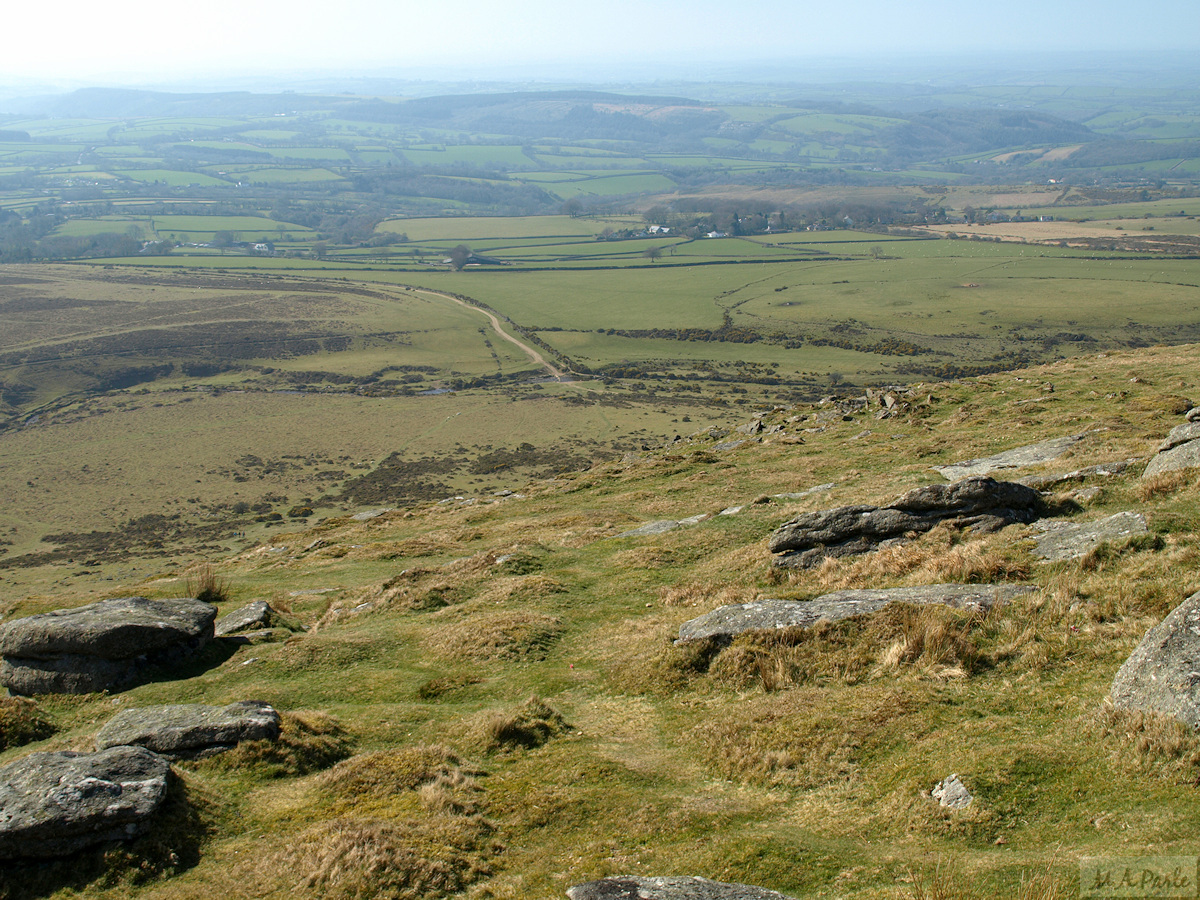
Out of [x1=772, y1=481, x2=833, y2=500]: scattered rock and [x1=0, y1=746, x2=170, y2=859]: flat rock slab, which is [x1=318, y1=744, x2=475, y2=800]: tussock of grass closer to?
[x1=0, y1=746, x2=170, y2=859]: flat rock slab

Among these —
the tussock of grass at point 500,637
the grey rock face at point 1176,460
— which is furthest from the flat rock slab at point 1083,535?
the tussock of grass at point 500,637

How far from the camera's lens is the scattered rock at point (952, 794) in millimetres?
9380

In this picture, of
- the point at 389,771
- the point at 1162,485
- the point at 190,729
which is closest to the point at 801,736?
the point at 389,771

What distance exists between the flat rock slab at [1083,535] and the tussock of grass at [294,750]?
45.7 ft

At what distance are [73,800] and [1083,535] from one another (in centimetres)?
1782

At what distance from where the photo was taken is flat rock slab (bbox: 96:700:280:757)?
12.2 meters

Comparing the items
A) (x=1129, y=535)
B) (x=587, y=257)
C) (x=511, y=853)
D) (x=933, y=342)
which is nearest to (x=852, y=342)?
(x=933, y=342)

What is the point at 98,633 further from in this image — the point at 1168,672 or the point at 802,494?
the point at 802,494

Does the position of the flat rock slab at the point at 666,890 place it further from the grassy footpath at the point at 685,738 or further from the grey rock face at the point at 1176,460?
the grey rock face at the point at 1176,460

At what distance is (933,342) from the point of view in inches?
4195

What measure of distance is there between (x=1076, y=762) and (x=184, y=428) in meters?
91.4

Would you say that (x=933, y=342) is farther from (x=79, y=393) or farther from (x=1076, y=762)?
(x=79, y=393)

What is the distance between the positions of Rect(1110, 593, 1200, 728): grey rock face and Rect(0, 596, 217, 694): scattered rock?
1832 centimetres

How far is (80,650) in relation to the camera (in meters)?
16.5
